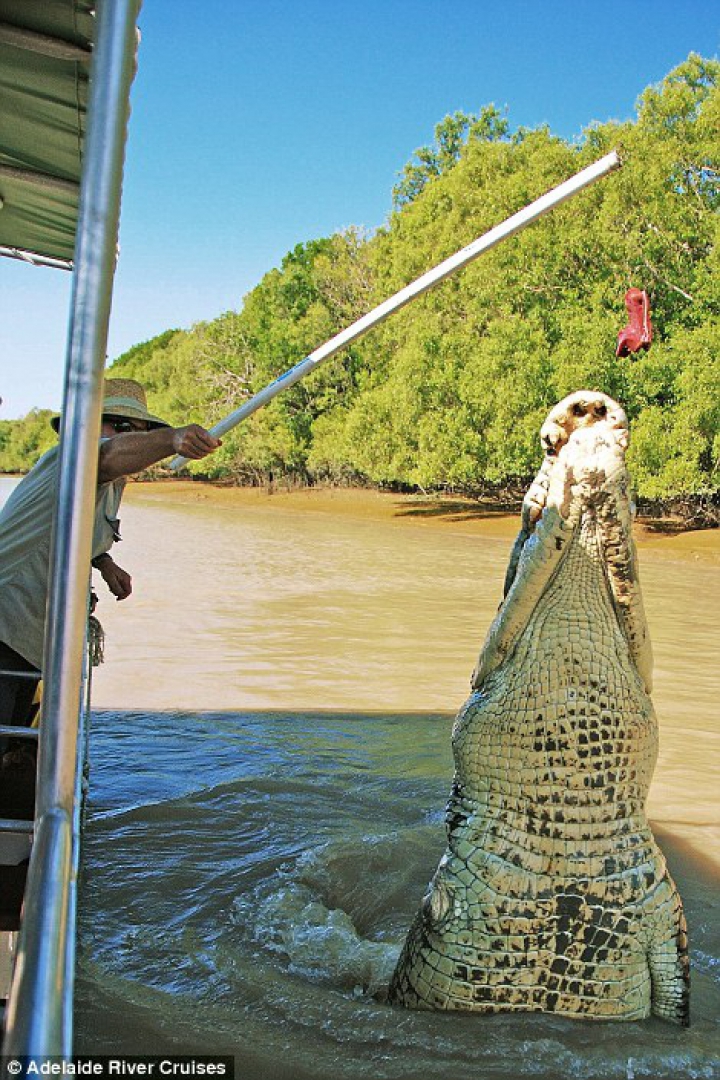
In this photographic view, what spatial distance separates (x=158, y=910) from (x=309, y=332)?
126 feet

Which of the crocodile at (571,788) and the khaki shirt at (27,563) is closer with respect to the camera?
the crocodile at (571,788)

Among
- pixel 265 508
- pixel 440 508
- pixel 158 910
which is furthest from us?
pixel 265 508

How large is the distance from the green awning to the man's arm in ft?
3.10

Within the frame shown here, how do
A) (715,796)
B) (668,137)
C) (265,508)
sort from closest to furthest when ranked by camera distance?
1. (715,796)
2. (668,137)
3. (265,508)

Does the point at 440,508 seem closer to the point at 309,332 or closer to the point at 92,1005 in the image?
the point at 309,332

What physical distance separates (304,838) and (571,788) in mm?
2556

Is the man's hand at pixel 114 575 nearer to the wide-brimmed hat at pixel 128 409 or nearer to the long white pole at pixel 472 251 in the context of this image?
the wide-brimmed hat at pixel 128 409

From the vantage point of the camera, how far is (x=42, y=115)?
324 centimetres

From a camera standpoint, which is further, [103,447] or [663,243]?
[663,243]

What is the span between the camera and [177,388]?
64.9 m

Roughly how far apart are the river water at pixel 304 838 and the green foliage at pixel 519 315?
634 centimetres

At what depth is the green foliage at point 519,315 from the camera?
2058 centimetres

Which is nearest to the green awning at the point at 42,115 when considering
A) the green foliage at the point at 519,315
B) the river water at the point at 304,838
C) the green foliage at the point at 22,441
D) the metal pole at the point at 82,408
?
the metal pole at the point at 82,408

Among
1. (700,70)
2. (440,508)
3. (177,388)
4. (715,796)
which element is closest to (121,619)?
(715,796)
